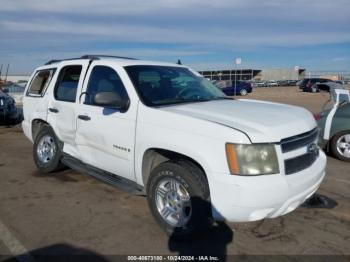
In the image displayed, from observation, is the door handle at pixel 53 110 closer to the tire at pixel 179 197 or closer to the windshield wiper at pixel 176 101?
the windshield wiper at pixel 176 101

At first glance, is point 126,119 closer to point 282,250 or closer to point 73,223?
point 73,223

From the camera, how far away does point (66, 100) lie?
5688 mm

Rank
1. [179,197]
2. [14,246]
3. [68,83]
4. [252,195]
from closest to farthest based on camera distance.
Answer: [252,195], [14,246], [179,197], [68,83]

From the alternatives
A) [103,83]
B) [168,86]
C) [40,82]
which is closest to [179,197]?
[168,86]

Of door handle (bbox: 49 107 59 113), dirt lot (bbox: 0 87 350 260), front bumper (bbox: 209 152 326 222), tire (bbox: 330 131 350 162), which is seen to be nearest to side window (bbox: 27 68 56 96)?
door handle (bbox: 49 107 59 113)

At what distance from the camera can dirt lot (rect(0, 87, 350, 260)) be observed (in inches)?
154

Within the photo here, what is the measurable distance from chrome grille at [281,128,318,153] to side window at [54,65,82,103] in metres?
3.12

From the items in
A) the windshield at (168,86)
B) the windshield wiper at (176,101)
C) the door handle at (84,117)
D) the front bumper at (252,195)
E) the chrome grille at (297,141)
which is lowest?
the front bumper at (252,195)

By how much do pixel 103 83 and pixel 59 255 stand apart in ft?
7.51

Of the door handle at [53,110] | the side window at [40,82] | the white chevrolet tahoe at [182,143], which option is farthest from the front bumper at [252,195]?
the side window at [40,82]

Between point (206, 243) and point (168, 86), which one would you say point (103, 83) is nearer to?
point (168, 86)

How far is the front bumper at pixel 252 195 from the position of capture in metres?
3.50

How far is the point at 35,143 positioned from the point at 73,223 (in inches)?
100

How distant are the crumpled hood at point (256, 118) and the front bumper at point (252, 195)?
1.25 feet
